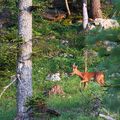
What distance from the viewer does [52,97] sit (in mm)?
15984

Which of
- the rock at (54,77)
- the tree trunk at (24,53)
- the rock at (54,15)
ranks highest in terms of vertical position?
the rock at (54,15)

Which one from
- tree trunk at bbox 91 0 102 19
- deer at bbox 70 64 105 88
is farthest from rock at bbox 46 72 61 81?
tree trunk at bbox 91 0 102 19

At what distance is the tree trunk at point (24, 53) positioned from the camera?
38.7ft

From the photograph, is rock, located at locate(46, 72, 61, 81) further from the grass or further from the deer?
the deer

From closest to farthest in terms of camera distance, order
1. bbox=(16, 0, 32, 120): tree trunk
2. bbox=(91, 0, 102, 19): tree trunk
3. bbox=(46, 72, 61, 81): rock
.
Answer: bbox=(16, 0, 32, 120): tree trunk
bbox=(46, 72, 61, 81): rock
bbox=(91, 0, 102, 19): tree trunk

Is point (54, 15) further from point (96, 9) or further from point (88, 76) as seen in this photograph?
point (88, 76)

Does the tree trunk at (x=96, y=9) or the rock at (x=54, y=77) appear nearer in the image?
the rock at (x=54, y=77)

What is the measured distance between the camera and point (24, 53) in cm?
1191

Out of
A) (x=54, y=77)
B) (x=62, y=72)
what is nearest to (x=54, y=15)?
(x=62, y=72)

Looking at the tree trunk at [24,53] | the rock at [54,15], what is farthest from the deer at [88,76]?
the rock at [54,15]

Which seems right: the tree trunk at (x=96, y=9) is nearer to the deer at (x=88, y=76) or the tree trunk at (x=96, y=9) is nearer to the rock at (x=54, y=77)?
the rock at (x=54, y=77)

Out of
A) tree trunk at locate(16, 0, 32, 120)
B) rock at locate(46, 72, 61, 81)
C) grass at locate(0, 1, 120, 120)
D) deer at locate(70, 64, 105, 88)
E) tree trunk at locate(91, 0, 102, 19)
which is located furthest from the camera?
tree trunk at locate(91, 0, 102, 19)

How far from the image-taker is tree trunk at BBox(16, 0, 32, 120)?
38.7 feet

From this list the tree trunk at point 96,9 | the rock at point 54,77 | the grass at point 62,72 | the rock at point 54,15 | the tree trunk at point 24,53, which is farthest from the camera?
the rock at point 54,15
